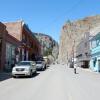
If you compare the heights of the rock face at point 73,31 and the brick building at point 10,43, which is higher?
the rock face at point 73,31

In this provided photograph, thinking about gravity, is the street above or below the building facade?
below

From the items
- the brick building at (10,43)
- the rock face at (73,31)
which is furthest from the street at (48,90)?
the rock face at (73,31)

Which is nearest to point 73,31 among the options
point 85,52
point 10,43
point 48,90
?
point 85,52

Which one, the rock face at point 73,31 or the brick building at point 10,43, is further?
the rock face at point 73,31

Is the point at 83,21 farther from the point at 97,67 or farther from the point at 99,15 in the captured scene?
the point at 97,67

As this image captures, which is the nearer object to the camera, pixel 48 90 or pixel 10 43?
pixel 48 90

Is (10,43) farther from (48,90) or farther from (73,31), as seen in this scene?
(73,31)

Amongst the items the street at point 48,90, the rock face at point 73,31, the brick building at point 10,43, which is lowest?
the street at point 48,90

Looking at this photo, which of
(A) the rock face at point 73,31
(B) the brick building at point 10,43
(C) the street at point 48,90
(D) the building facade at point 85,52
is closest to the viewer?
(C) the street at point 48,90

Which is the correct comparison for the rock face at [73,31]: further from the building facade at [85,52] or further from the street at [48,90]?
the street at [48,90]

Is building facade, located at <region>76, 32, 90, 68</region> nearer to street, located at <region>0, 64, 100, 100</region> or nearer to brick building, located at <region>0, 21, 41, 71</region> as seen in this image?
brick building, located at <region>0, 21, 41, 71</region>

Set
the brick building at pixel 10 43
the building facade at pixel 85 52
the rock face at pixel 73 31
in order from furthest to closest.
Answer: the rock face at pixel 73 31 → the building facade at pixel 85 52 → the brick building at pixel 10 43

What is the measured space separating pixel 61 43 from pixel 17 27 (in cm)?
10931

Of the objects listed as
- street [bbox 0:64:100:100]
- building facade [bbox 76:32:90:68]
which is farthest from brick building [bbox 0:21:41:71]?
street [bbox 0:64:100:100]
